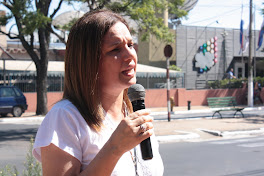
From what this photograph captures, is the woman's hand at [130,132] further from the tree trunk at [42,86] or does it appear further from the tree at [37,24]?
the tree trunk at [42,86]

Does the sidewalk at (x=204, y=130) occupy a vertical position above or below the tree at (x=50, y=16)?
below

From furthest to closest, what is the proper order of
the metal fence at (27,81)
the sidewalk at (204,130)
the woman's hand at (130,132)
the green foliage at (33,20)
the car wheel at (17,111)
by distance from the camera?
the metal fence at (27,81) → the car wheel at (17,111) → the green foliage at (33,20) → the sidewalk at (204,130) → the woman's hand at (130,132)

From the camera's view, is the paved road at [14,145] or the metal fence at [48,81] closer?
the paved road at [14,145]

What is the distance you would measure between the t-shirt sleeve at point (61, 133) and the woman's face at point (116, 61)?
0.27m

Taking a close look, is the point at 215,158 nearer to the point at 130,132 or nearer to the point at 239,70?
the point at 130,132

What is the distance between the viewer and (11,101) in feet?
58.1

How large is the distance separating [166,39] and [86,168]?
15.3m

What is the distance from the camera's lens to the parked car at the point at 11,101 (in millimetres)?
17547

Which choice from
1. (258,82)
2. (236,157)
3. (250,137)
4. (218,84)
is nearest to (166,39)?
(250,137)

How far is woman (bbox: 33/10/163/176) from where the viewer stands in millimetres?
1411

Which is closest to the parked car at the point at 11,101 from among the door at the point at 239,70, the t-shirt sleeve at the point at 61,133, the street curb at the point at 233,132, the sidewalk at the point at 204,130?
the sidewalk at the point at 204,130

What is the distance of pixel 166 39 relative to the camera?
1639 cm

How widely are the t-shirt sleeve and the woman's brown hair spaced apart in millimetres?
90

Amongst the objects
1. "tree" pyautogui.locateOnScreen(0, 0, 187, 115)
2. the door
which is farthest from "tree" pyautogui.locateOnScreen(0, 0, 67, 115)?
the door
